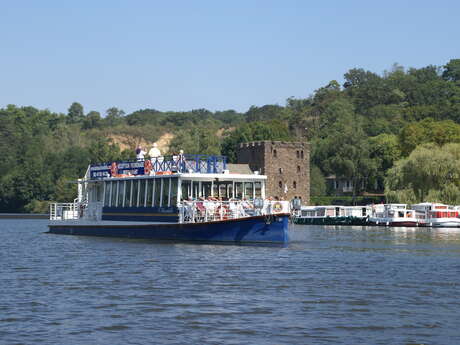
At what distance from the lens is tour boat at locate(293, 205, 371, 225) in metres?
92.6

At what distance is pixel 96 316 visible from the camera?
74.1ft

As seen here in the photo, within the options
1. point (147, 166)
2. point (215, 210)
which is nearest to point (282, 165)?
point (147, 166)

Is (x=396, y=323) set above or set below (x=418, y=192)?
below

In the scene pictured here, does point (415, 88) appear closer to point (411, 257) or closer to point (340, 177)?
point (340, 177)

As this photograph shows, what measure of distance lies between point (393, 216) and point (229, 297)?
6435cm

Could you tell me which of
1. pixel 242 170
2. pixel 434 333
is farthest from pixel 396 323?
pixel 242 170

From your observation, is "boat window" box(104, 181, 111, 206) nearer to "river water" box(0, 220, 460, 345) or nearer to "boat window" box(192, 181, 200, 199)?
"boat window" box(192, 181, 200, 199)

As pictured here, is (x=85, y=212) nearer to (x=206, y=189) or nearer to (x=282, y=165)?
(x=206, y=189)

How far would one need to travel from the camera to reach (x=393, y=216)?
87.4 m

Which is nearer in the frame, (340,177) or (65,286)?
(65,286)

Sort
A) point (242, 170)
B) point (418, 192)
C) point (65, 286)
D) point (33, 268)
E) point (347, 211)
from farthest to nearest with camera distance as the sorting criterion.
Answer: point (242, 170)
point (347, 211)
point (418, 192)
point (33, 268)
point (65, 286)

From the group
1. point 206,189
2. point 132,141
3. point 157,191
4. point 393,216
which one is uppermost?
point 132,141

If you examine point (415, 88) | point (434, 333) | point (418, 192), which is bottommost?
point (434, 333)

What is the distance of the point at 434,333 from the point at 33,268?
2046cm
